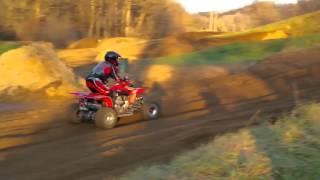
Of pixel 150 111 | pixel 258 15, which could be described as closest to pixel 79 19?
pixel 150 111

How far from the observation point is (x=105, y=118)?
1377 cm

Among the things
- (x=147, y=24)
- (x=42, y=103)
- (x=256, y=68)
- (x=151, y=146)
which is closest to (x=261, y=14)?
(x=147, y=24)

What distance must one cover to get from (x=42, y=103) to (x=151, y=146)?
28.9 feet

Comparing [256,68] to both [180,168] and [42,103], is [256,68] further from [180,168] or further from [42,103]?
[180,168]

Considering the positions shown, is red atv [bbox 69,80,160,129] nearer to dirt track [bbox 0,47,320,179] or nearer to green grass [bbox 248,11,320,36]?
dirt track [bbox 0,47,320,179]

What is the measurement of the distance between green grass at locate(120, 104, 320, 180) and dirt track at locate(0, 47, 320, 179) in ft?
4.86

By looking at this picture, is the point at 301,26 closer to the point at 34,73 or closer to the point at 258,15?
the point at 34,73

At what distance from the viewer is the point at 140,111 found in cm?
1506

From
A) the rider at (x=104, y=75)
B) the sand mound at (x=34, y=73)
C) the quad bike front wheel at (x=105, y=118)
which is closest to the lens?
the quad bike front wheel at (x=105, y=118)

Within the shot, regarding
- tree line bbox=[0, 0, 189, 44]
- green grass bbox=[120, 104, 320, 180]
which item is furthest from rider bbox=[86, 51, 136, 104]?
tree line bbox=[0, 0, 189, 44]

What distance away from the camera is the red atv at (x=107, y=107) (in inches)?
545

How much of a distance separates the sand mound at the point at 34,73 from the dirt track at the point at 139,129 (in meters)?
1.90

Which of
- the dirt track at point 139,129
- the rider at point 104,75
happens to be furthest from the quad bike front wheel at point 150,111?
the rider at point 104,75

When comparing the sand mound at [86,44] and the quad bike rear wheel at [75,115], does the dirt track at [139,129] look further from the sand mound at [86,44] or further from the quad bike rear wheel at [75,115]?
the sand mound at [86,44]
